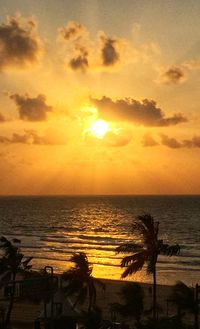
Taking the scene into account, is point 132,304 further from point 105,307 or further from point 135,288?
point 105,307

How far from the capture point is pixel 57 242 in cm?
11156

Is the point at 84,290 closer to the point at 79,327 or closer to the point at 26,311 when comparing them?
the point at 79,327

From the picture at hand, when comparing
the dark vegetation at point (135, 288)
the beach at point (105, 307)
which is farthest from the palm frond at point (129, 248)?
the beach at point (105, 307)

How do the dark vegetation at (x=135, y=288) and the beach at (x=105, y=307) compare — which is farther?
the beach at (x=105, y=307)

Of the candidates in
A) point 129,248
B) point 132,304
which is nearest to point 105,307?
point 132,304

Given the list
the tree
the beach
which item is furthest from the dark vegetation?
the beach

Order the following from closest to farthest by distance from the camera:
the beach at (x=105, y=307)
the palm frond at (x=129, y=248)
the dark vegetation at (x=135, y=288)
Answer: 1. the dark vegetation at (x=135, y=288)
2. the palm frond at (x=129, y=248)
3. the beach at (x=105, y=307)

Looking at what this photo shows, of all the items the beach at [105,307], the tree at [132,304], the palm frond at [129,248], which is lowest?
the beach at [105,307]

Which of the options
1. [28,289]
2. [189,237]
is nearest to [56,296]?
[28,289]

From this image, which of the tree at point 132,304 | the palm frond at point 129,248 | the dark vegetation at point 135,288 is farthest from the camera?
the tree at point 132,304

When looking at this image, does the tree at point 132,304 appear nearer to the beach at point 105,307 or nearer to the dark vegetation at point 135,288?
the dark vegetation at point 135,288

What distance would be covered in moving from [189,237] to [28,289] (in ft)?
349

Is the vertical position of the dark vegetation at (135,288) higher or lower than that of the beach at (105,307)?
higher

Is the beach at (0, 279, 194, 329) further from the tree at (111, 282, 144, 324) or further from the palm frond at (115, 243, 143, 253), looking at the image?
the palm frond at (115, 243, 143, 253)
